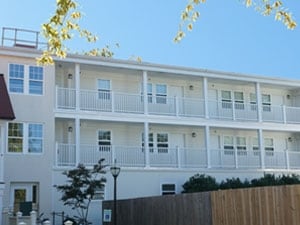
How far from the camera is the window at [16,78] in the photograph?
1000 inches

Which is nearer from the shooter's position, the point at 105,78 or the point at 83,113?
the point at 83,113

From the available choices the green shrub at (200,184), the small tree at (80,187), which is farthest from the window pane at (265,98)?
the small tree at (80,187)

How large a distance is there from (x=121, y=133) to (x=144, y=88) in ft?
9.71

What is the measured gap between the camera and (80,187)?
2361 centimetres

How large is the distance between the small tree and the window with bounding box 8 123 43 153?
2080 millimetres

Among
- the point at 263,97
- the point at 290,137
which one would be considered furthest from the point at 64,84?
the point at 290,137

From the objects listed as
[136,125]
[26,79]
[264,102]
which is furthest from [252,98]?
[26,79]

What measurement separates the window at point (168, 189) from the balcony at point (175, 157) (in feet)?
3.33

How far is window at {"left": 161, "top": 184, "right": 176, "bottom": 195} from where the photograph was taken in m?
28.2

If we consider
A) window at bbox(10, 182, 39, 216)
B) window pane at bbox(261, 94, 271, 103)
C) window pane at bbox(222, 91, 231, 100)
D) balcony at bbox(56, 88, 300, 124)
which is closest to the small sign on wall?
window at bbox(10, 182, 39, 216)

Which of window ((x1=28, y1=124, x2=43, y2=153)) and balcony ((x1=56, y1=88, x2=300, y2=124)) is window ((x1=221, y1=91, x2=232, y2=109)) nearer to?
balcony ((x1=56, y1=88, x2=300, y2=124))

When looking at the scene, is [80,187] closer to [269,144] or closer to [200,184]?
[200,184]

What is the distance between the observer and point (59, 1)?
361 inches

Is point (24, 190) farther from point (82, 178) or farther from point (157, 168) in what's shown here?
point (157, 168)
